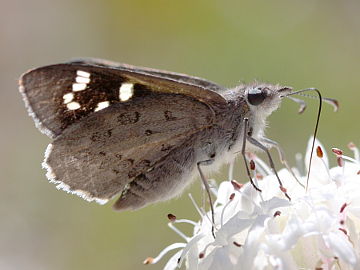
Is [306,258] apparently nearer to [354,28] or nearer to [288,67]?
[288,67]

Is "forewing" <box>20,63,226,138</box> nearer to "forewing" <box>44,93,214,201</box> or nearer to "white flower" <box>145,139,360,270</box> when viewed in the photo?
"forewing" <box>44,93,214,201</box>

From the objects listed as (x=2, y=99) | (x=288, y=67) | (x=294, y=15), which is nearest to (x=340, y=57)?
(x=288, y=67)

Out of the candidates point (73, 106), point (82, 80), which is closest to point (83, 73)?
point (82, 80)

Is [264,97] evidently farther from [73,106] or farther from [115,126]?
[73,106]

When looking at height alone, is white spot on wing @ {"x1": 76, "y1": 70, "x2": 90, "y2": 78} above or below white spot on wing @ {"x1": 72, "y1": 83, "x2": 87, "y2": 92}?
above

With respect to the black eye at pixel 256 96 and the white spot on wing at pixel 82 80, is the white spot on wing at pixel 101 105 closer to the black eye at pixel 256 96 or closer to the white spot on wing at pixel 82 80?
the white spot on wing at pixel 82 80

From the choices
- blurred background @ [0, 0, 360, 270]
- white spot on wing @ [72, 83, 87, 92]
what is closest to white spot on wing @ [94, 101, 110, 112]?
white spot on wing @ [72, 83, 87, 92]
